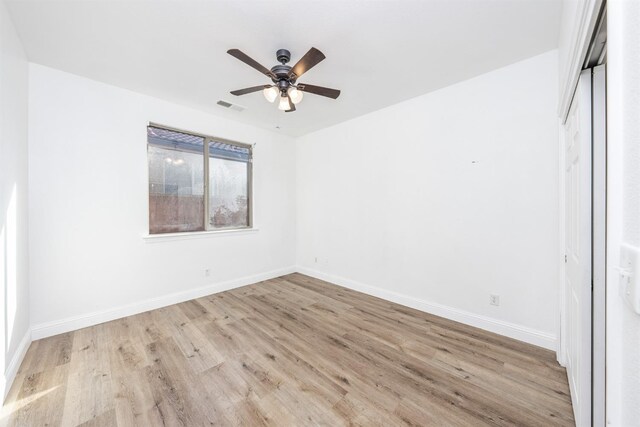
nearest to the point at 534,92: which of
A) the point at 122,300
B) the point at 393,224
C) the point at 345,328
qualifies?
the point at 393,224

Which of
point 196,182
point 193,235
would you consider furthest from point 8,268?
point 196,182

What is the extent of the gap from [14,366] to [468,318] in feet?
13.3

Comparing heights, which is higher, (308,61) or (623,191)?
(308,61)

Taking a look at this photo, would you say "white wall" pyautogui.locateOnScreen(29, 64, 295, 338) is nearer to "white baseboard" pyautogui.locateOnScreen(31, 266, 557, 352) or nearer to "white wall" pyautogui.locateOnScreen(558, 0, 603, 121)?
"white baseboard" pyautogui.locateOnScreen(31, 266, 557, 352)

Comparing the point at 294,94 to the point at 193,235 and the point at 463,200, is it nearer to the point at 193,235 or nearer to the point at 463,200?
the point at 463,200

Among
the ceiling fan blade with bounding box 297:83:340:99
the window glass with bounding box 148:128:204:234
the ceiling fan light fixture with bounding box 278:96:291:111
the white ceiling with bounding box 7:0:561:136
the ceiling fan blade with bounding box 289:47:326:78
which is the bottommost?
the window glass with bounding box 148:128:204:234

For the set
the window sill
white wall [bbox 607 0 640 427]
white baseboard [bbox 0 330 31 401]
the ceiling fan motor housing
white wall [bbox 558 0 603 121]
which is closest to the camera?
white wall [bbox 607 0 640 427]

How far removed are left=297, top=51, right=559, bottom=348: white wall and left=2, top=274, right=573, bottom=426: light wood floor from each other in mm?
393

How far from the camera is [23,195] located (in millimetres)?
2311

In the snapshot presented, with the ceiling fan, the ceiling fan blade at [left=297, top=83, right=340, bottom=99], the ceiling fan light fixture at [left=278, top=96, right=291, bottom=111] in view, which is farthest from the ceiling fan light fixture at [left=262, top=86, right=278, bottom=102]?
the ceiling fan blade at [left=297, top=83, right=340, bottom=99]

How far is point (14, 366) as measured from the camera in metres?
1.98

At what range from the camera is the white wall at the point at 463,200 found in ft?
7.74

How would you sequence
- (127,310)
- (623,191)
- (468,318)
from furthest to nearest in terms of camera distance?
1. (127,310)
2. (468,318)
3. (623,191)

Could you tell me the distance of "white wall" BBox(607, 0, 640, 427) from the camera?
0.56 metres
